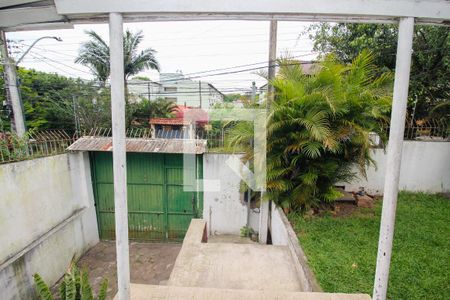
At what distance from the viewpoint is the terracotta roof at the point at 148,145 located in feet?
19.0

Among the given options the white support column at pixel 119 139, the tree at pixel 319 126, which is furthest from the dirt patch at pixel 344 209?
the white support column at pixel 119 139

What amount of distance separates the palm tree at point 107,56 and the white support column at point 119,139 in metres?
11.8

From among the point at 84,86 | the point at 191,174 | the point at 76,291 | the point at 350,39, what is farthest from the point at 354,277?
the point at 84,86

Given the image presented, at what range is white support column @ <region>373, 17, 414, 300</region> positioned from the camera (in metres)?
1.27

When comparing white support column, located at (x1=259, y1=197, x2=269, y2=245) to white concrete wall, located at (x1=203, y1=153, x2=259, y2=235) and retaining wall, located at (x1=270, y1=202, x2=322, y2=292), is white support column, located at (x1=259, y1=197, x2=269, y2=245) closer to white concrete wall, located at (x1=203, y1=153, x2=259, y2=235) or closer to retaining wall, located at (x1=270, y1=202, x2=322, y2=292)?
retaining wall, located at (x1=270, y1=202, x2=322, y2=292)

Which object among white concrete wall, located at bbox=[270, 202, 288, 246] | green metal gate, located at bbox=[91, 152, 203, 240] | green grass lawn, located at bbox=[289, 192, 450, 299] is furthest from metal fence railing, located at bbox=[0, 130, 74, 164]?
green grass lawn, located at bbox=[289, 192, 450, 299]

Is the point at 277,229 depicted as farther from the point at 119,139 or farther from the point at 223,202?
the point at 119,139

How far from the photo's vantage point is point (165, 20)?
4.12 ft

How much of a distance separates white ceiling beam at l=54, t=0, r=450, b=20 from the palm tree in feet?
38.6

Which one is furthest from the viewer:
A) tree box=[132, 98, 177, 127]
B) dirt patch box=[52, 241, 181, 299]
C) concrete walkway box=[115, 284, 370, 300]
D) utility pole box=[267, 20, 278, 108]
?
tree box=[132, 98, 177, 127]

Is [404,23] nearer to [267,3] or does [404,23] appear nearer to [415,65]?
[267,3]

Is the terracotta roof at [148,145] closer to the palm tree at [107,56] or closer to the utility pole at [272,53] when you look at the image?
the utility pole at [272,53]

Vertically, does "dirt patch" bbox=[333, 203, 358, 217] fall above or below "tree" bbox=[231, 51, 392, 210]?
below

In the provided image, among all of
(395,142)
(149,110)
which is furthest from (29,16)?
(149,110)
